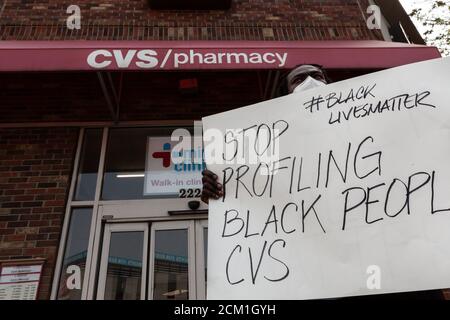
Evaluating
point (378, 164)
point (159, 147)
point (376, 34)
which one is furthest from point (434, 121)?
point (376, 34)

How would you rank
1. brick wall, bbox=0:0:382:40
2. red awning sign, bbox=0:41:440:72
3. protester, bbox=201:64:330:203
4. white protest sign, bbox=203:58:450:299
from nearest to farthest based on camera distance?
1. white protest sign, bbox=203:58:450:299
2. protester, bbox=201:64:330:203
3. red awning sign, bbox=0:41:440:72
4. brick wall, bbox=0:0:382:40

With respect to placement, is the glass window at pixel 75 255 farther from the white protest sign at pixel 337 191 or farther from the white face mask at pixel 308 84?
the white face mask at pixel 308 84

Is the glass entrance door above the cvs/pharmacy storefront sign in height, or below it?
below

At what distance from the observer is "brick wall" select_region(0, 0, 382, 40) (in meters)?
5.10

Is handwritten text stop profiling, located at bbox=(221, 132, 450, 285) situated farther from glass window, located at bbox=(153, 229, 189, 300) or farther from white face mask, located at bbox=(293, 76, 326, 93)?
glass window, located at bbox=(153, 229, 189, 300)

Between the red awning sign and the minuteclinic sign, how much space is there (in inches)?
50.6

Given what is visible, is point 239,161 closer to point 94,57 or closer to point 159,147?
point 94,57

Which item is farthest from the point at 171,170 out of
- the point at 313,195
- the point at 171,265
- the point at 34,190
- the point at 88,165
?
the point at 313,195

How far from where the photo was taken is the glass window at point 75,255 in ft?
11.9

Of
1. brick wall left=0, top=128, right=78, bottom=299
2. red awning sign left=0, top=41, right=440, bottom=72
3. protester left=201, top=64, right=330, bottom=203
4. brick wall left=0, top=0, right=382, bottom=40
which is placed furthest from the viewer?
brick wall left=0, top=0, right=382, bottom=40

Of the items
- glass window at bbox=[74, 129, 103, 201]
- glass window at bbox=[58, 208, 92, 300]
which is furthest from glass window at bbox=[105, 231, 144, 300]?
glass window at bbox=[74, 129, 103, 201]

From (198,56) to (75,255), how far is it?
252cm

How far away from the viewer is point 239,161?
6.62 ft

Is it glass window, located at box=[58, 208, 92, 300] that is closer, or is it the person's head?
the person's head
